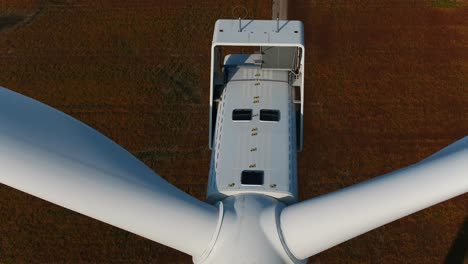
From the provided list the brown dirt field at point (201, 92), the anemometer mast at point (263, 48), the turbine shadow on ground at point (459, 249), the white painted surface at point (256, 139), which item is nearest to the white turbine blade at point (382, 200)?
the white painted surface at point (256, 139)

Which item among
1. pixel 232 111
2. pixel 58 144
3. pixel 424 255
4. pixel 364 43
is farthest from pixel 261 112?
pixel 364 43

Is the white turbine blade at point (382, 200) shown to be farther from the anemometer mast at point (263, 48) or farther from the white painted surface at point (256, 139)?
the anemometer mast at point (263, 48)

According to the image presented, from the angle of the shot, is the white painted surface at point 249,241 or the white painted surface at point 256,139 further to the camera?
the white painted surface at point 256,139

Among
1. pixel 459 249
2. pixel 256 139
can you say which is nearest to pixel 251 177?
pixel 256 139

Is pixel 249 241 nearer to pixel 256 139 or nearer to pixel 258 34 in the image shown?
pixel 256 139

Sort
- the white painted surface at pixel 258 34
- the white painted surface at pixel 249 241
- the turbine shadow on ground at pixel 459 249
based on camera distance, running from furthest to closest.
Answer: the turbine shadow on ground at pixel 459 249
the white painted surface at pixel 258 34
the white painted surface at pixel 249 241

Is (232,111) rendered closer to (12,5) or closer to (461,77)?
(461,77)

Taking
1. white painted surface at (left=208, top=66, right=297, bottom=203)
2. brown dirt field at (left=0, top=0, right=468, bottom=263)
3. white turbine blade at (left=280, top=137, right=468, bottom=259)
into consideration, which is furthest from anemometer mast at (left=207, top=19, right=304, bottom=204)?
brown dirt field at (left=0, top=0, right=468, bottom=263)
